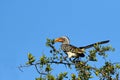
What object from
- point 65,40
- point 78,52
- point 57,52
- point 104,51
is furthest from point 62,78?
point 65,40

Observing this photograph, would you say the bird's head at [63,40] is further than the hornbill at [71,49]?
Yes

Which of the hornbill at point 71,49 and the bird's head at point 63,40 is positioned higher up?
the bird's head at point 63,40

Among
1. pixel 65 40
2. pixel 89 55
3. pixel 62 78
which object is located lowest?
pixel 62 78

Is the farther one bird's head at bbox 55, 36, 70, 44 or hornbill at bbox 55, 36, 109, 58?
bird's head at bbox 55, 36, 70, 44

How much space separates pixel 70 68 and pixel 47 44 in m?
0.74

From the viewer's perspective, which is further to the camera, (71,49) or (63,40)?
(63,40)

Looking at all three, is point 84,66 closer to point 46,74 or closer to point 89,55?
point 89,55

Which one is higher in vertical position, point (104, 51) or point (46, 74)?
point (104, 51)

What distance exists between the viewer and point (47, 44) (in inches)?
282

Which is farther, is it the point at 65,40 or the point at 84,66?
the point at 65,40

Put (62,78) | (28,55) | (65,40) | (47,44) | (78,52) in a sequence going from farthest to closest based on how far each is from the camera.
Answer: (65,40), (78,52), (47,44), (28,55), (62,78)

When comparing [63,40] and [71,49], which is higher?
[63,40]

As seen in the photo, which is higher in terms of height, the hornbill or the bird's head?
the bird's head

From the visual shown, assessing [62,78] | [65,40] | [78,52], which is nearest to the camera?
[62,78]
